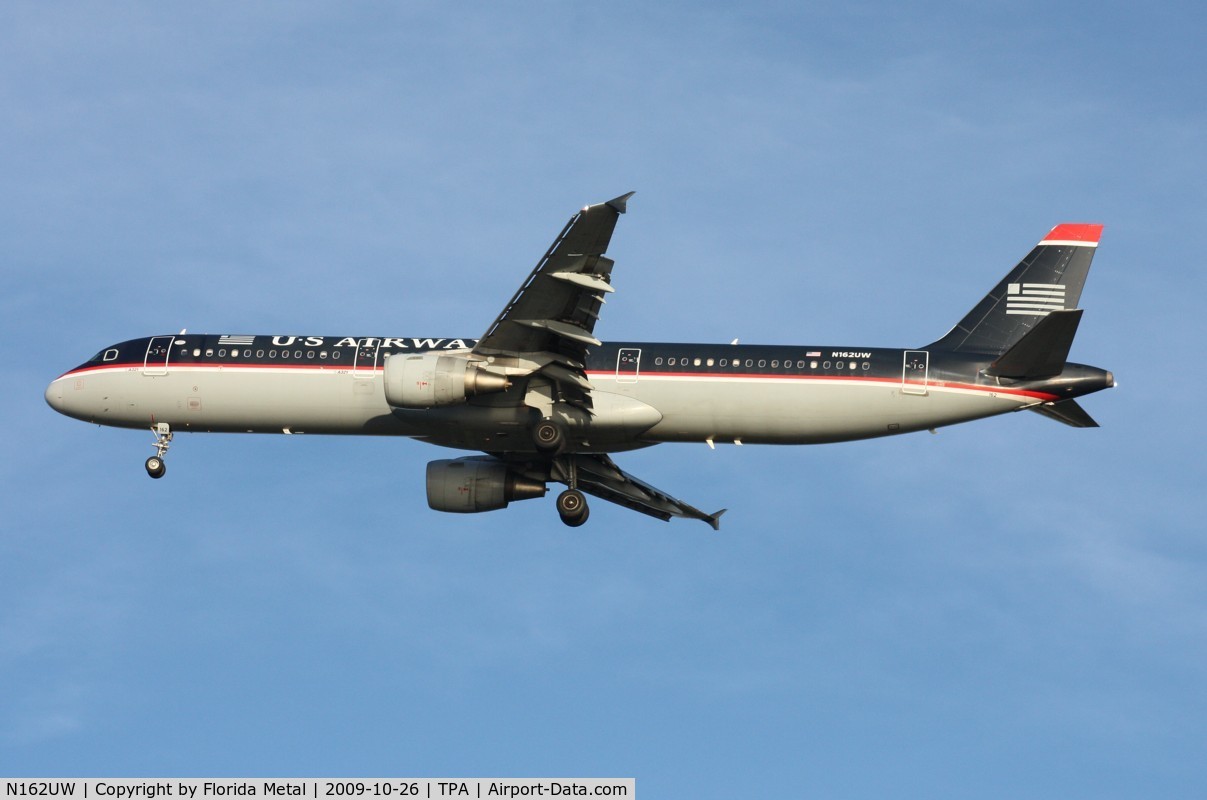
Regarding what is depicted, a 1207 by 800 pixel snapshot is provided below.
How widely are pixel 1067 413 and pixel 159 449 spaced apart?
3032 cm

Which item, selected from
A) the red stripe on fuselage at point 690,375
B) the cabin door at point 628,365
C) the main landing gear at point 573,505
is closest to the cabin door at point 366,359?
the red stripe on fuselage at point 690,375

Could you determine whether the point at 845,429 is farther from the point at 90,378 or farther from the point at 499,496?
the point at 90,378

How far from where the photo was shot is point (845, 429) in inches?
2196

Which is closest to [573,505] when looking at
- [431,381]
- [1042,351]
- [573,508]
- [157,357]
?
[573,508]

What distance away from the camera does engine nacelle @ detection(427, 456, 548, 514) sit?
198ft

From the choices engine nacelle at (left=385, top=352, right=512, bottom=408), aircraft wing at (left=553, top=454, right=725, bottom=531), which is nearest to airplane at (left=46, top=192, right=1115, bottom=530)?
engine nacelle at (left=385, top=352, right=512, bottom=408)

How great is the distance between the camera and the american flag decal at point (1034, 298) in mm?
58000

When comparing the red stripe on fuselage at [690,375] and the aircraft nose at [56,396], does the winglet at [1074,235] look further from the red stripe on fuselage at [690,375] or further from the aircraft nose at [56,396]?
the aircraft nose at [56,396]

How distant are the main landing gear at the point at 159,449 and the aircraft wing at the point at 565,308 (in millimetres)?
12723

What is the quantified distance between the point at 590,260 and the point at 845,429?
11.1 meters

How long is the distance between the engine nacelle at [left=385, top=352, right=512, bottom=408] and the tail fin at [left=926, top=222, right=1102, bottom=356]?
15.5 m

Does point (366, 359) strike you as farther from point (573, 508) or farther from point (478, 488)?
point (573, 508)

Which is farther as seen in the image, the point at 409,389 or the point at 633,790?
the point at 409,389

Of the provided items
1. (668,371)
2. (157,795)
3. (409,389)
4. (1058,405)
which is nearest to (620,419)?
(668,371)
